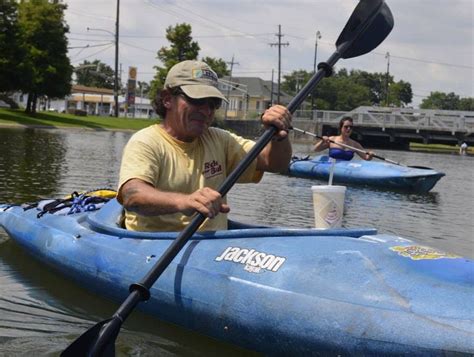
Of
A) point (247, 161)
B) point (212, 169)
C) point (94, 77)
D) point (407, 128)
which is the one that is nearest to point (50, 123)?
point (407, 128)

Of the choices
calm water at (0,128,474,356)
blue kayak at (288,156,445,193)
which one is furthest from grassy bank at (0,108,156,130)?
blue kayak at (288,156,445,193)

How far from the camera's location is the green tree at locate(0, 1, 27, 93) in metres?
41.8

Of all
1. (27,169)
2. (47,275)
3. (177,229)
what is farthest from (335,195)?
(27,169)

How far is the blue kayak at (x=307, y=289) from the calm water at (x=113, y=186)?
0.22 metres

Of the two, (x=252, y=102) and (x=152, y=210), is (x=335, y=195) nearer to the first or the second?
(x=152, y=210)

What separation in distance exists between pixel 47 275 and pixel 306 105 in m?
105

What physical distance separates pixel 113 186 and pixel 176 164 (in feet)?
28.9

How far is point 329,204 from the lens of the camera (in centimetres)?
542

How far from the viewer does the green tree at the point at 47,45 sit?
46.1 m

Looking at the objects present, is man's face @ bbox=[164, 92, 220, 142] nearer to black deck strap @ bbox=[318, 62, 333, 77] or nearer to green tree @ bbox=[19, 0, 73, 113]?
black deck strap @ bbox=[318, 62, 333, 77]

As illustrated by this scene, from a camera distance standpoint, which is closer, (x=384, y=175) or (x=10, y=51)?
(x=384, y=175)

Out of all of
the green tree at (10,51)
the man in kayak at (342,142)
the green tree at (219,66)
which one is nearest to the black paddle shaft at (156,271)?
the man in kayak at (342,142)

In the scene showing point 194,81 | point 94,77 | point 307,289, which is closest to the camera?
point 307,289

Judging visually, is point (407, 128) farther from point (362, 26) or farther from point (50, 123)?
point (362, 26)
